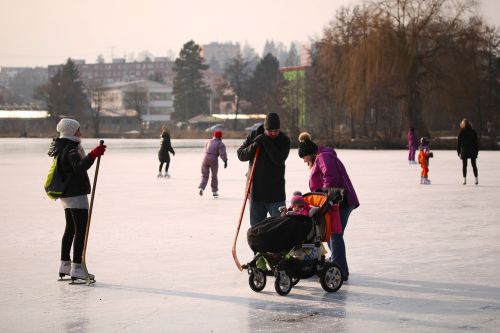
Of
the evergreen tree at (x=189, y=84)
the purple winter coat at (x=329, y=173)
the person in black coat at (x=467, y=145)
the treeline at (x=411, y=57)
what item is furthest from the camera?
the evergreen tree at (x=189, y=84)

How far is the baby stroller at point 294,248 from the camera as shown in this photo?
789 centimetres

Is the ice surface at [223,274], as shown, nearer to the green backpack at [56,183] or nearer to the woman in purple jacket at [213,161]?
the green backpack at [56,183]

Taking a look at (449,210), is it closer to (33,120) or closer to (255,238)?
(255,238)

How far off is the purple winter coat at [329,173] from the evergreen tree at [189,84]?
125414mm

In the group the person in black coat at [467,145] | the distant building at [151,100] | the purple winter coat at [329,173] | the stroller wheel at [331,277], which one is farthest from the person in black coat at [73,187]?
the distant building at [151,100]

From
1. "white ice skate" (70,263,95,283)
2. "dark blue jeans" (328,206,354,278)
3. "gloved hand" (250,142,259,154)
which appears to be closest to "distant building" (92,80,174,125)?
"gloved hand" (250,142,259,154)

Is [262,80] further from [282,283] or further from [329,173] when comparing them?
[282,283]

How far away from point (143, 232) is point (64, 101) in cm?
11905

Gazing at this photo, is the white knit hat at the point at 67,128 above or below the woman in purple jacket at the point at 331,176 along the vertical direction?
above

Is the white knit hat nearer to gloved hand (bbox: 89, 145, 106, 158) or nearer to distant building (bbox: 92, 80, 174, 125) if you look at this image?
gloved hand (bbox: 89, 145, 106, 158)

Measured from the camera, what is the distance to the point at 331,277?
817 centimetres

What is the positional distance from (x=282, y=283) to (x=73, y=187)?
2.23 metres

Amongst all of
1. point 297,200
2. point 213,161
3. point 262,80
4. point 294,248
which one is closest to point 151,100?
point 262,80

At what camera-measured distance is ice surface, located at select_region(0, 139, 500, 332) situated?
7.00 metres
